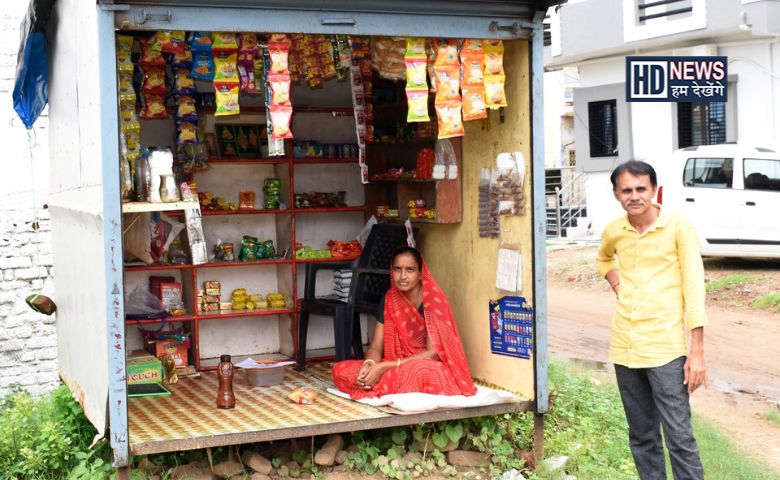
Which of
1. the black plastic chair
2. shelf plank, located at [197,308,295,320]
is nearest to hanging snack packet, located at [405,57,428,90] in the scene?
the black plastic chair

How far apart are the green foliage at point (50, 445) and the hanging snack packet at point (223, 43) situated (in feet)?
8.44

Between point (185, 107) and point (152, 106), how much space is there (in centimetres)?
26

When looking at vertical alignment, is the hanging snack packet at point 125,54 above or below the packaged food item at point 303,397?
above

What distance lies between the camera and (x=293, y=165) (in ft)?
26.5

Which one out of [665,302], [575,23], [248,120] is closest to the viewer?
[665,302]

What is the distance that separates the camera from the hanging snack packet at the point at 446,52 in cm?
588

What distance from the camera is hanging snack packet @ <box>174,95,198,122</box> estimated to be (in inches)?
288

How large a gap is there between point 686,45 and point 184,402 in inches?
590

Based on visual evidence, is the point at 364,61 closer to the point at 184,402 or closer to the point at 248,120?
the point at 248,120

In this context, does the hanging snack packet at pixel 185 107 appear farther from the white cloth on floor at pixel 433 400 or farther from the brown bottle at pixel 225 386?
the white cloth on floor at pixel 433 400

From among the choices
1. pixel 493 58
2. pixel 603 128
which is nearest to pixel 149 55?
pixel 493 58

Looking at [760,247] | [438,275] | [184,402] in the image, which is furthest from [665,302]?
[760,247]

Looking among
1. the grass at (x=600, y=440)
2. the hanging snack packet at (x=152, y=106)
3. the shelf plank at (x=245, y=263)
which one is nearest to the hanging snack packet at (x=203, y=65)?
the hanging snack packet at (x=152, y=106)

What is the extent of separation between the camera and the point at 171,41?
6.12 meters
